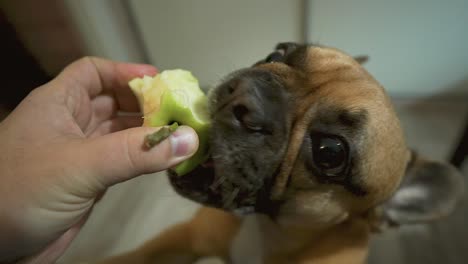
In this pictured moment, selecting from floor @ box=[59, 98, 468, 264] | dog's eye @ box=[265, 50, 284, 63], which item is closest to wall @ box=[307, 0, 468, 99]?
floor @ box=[59, 98, 468, 264]

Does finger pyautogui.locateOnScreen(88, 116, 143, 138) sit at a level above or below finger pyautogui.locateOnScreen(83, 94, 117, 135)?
below

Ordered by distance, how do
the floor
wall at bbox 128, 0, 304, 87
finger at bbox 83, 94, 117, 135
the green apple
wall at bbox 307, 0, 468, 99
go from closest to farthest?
the green apple → finger at bbox 83, 94, 117, 135 → the floor → wall at bbox 307, 0, 468, 99 → wall at bbox 128, 0, 304, 87

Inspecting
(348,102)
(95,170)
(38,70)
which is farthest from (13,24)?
(348,102)

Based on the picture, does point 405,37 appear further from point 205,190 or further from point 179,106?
point 179,106

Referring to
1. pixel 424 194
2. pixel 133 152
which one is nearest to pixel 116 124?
pixel 133 152

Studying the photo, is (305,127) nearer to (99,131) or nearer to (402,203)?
(402,203)

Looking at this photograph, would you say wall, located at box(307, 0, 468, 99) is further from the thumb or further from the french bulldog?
the thumb

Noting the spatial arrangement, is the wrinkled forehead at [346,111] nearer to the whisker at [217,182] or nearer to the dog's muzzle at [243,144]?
the dog's muzzle at [243,144]

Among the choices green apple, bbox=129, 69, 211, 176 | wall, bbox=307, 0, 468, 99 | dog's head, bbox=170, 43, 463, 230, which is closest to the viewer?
green apple, bbox=129, 69, 211, 176
